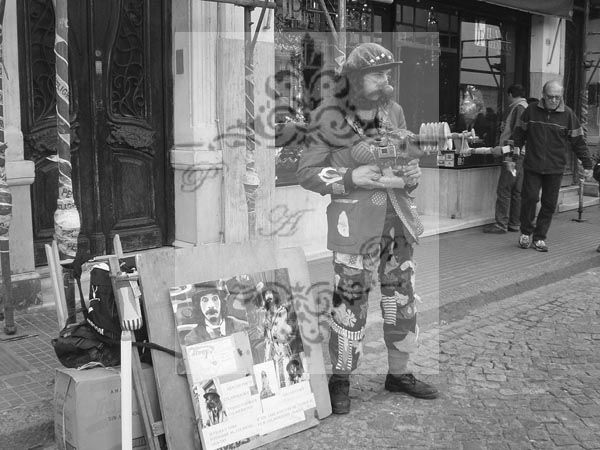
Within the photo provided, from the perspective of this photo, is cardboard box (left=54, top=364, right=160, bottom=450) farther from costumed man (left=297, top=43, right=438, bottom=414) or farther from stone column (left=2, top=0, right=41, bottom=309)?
stone column (left=2, top=0, right=41, bottom=309)

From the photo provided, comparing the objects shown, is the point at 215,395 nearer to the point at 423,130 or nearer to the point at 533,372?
the point at 423,130

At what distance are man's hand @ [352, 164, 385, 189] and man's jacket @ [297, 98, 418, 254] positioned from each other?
49mm

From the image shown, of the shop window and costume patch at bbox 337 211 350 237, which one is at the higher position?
the shop window

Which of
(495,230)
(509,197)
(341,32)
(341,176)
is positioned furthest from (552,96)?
(341,176)

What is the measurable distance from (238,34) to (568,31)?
7.51 m

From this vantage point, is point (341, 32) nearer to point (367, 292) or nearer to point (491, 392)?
point (367, 292)

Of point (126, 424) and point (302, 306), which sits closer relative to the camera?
point (126, 424)

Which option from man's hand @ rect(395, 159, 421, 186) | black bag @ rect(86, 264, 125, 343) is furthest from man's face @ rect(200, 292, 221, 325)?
man's hand @ rect(395, 159, 421, 186)

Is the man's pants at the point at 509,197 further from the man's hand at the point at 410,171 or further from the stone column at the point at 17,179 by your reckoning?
the stone column at the point at 17,179

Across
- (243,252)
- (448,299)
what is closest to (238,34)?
(448,299)

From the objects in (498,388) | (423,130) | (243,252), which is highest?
(423,130)

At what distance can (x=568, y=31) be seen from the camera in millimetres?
11945

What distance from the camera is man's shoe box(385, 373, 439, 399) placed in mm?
4117

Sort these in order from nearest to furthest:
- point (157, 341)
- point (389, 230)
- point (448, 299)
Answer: point (157, 341)
point (389, 230)
point (448, 299)
